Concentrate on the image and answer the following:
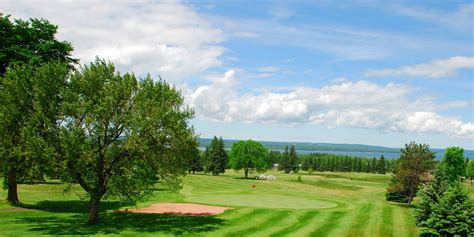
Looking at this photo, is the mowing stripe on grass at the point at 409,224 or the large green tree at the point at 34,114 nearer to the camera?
the large green tree at the point at 34,114

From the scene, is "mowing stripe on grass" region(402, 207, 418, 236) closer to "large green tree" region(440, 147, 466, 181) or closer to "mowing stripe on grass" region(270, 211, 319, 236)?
"mowing stripe on grass" region(270, 211, 319, 236)

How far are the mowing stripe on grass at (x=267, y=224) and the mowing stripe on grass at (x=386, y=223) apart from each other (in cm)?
867

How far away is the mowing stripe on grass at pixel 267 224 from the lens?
30.6 metres

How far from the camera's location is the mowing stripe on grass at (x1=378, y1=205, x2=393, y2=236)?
33.0 meters

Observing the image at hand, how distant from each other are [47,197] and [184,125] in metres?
25.4

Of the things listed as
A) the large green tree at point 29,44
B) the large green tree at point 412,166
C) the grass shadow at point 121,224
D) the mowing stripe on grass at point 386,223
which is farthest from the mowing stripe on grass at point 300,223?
the large green tree at point 29,44

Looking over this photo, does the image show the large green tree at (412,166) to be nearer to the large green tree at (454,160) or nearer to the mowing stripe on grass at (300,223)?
the mowing stripe on grass at (300,223)

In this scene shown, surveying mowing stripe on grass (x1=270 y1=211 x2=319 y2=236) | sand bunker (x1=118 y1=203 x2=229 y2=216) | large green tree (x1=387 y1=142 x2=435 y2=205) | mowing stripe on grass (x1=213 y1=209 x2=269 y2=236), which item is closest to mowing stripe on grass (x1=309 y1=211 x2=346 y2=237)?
mowing stripe on grass (x1=270 y1=211 x2=319 y2=236)

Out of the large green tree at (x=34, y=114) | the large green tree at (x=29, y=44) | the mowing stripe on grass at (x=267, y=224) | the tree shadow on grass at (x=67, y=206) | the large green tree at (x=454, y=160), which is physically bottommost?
the tree shadow on grass at (x=67, y=206)

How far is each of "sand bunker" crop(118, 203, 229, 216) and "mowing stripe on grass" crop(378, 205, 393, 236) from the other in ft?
49.5

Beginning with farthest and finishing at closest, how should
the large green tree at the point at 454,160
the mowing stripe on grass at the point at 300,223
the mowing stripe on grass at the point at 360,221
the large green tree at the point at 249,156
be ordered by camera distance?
the large green tree at the point at 249,156 → the large green tree at the point at 454,160 → the mowing stripe on grass at the point at 360,221 → the mowing stripe on grass at the point at 300,223

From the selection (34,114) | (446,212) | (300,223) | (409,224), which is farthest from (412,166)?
(34,114)

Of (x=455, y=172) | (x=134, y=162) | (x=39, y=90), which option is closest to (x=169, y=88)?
(x=134, y=162)

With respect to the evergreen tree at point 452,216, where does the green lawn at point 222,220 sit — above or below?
below
